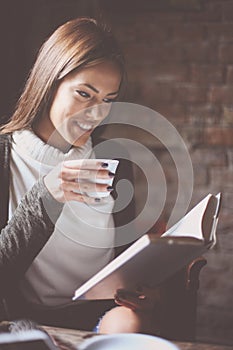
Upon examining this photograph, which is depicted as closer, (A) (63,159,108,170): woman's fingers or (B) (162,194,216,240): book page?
(B) (162,194,216,240): book page

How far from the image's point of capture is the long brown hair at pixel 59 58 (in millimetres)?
1248

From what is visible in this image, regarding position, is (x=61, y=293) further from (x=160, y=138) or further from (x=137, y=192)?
(x=160, y=138)

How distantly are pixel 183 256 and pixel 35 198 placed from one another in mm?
352

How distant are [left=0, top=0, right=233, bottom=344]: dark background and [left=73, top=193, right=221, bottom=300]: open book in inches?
18.0

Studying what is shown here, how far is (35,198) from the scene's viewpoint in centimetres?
119

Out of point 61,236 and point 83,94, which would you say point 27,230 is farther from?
point 83,94

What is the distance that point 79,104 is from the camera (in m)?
1.29

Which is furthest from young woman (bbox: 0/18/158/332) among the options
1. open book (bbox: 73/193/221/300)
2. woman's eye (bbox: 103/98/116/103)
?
open book (bbox: 73/193/221/300)

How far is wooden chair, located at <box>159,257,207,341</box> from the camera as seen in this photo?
4.48 ft

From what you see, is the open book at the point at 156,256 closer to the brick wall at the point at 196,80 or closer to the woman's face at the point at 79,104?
the woman's face at the point at 79,104

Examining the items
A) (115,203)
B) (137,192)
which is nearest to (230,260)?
(137,192)

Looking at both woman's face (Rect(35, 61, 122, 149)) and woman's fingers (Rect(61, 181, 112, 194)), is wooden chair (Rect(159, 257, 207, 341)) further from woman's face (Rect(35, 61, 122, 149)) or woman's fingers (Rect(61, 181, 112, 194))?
woman's face (Rect(35, 61, 122, 149))

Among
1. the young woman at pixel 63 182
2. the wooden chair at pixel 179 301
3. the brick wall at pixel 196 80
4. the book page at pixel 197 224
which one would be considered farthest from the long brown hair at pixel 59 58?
the wooden chair at pixel 179 301

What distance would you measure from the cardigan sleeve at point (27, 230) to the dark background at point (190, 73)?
1.01 ft
